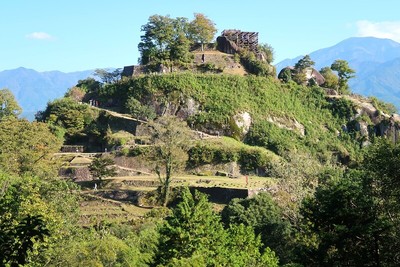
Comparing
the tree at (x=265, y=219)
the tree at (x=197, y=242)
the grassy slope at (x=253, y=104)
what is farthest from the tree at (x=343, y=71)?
the tree at (x=197, y=242)

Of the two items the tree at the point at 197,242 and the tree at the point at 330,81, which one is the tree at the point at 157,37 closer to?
the tree at the point at 330,81

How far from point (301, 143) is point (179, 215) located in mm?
38143

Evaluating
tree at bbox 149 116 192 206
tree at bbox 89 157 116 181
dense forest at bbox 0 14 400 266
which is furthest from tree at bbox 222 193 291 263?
tree at bbox 89 157 116 181

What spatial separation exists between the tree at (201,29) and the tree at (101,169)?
26.9 meters

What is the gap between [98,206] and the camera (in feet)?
123

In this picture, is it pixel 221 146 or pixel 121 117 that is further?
pixel 121 117

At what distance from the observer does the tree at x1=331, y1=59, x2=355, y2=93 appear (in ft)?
216

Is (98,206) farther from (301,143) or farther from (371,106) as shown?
(371,106)

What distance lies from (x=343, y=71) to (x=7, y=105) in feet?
140

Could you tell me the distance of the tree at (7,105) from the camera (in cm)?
5612

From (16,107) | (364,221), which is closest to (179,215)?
(364,221)

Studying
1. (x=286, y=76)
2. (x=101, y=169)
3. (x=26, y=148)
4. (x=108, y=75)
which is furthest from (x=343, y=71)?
(x=26, y=148)

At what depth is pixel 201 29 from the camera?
63312mm

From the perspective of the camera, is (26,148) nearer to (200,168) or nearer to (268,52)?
(200,168)
